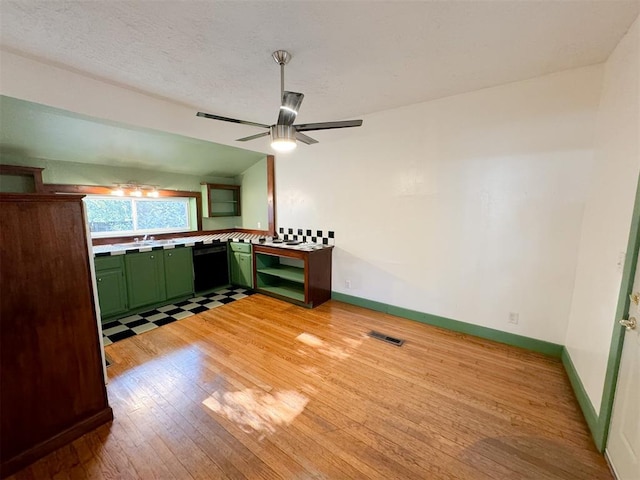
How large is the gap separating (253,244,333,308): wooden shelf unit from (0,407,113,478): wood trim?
2284 mm

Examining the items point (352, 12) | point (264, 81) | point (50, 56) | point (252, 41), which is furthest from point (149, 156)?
point (352, 12)

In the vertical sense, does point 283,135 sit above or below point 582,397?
above

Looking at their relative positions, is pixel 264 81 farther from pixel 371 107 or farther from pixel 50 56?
pixel 50 56

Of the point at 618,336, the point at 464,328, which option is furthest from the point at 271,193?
the point at 618,336

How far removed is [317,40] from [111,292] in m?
3.50

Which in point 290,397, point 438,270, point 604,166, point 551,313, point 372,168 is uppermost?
point 372,168

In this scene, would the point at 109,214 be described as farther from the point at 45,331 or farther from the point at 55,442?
the point at 55,442

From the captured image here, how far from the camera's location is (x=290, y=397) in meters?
1.96

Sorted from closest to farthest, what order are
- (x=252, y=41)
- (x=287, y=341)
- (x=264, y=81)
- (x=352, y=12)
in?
(x=352, y=12) < (x=252, y=41) < (x=264, y=81) < (x=287, y=341)

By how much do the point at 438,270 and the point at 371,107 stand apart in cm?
213

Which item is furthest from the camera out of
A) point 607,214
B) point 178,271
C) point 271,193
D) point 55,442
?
point 271,193

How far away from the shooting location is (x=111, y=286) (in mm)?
3107

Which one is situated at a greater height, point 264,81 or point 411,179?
point 264,81

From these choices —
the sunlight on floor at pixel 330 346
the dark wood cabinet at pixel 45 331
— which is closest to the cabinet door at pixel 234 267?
the sunlight on floor at pixel 330 346
